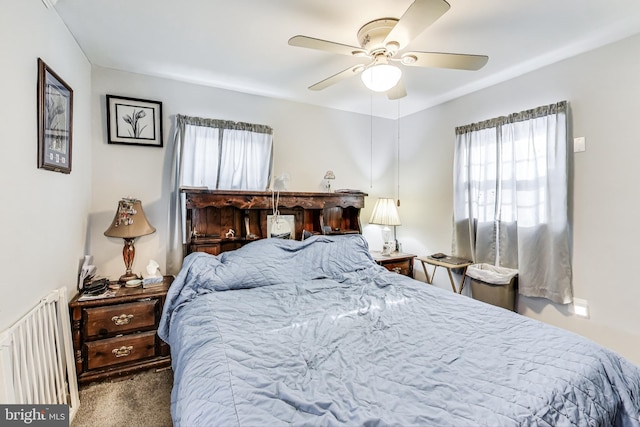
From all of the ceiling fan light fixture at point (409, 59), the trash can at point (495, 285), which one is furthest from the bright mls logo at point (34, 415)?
the trash can at point (495, 285)

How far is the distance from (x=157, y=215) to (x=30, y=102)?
4.26 feet

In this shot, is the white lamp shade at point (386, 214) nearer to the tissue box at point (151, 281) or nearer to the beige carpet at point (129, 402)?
the tissue box at point (151, 281)

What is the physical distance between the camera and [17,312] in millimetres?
1387

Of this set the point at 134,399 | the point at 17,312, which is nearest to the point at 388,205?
the point at 134,399

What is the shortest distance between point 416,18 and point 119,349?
9.34ft

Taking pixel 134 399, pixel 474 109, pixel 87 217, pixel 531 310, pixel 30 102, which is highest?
pixel 474 109

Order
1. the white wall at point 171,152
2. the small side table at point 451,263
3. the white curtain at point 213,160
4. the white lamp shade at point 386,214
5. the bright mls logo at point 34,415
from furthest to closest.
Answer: the white lamp shade at point 386,214
the small side table at point 451,263
the white curtain at point 213,160
the white wall at point 171,152
the bright mls logo at point 34,415

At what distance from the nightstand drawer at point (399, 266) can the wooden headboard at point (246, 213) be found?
52 centimetres

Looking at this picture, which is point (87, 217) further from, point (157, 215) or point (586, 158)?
point (586, 158)

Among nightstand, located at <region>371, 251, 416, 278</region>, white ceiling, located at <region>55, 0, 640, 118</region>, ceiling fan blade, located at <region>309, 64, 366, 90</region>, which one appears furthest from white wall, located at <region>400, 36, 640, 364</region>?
ceiling fan blade, located at <region>309, 64, 366, 90</region>

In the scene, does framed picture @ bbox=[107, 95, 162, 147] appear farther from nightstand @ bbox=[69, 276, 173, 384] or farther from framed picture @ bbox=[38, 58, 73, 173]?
nightstand @ bbox=[69, 276, 173, 384]

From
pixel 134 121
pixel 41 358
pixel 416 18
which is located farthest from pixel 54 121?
pixel 416 18

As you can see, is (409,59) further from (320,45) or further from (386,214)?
(386,214)

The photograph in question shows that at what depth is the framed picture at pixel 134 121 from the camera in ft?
8.12
